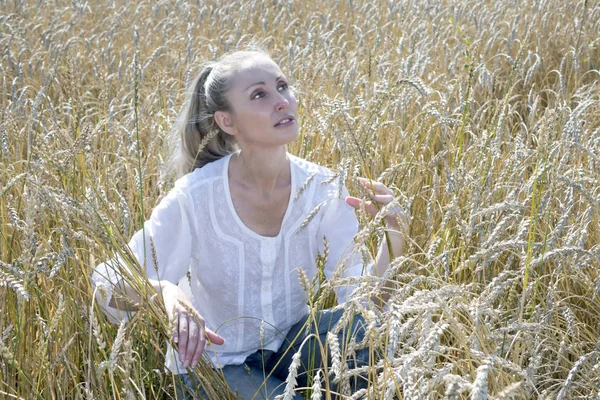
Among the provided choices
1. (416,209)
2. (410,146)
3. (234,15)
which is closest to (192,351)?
(416,209)

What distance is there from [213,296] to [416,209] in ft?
2.61

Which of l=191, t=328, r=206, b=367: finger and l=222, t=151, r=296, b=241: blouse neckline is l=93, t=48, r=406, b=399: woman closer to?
l=222, t=151, r=296, b=241: blouse neckline

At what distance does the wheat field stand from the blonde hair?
4.8 inches

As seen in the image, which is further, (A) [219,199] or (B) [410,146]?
(B) [410,146]

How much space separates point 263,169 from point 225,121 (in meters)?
0.21

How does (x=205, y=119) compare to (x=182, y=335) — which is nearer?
(x=182, y=335)

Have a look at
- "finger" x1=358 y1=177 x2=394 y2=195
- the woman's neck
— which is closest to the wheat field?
"finger" x1=358 y1=177 x2=394 y2=195

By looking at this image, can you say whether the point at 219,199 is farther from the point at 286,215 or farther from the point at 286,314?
the point at 286,314

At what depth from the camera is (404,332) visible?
1.52 metres

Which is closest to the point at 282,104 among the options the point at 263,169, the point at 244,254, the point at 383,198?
the point at 263,169

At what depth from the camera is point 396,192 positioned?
2.68 m

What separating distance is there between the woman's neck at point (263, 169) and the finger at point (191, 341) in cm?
73

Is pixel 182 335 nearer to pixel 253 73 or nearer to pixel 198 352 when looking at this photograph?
pixel 198 352

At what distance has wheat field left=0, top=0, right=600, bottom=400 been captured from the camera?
153 cm
